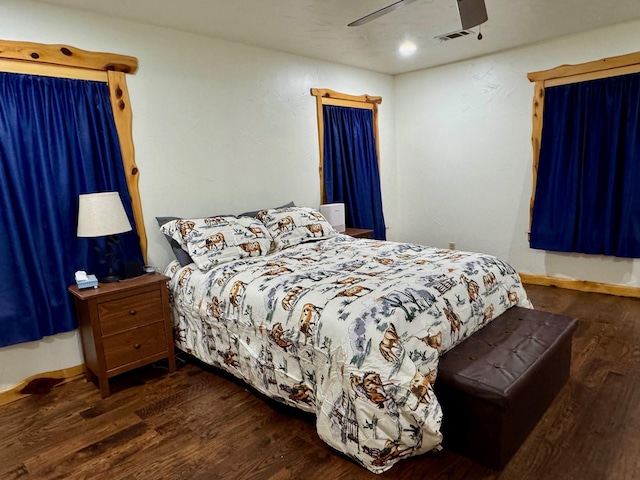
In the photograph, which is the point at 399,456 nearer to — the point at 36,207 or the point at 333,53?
the point at 36,207

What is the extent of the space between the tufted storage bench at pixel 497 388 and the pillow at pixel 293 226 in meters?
1.61

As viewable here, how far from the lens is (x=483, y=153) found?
179 inches

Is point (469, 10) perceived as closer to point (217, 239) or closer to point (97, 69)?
point (217, 239)

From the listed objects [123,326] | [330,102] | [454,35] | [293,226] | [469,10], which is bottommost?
[123,326]

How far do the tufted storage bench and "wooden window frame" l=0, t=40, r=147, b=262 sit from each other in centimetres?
231

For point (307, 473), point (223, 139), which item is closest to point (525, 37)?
point (223, 139)

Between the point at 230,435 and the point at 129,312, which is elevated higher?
the point at 129,312

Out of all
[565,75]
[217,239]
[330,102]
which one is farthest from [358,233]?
[565,75]

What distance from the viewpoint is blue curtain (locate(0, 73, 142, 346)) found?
8.14ft

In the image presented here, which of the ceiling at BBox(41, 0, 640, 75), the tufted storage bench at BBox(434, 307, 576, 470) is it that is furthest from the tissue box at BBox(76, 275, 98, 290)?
the tufted storage bench at BBox(434, 307, 576, 470)

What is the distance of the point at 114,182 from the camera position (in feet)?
9.51

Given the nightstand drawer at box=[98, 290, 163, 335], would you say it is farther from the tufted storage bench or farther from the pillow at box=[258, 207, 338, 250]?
the tufted storage bench

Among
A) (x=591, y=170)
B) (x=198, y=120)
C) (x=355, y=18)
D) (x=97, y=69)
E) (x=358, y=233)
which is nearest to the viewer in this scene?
(x=97, y=69)

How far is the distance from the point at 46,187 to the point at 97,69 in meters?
0.87
